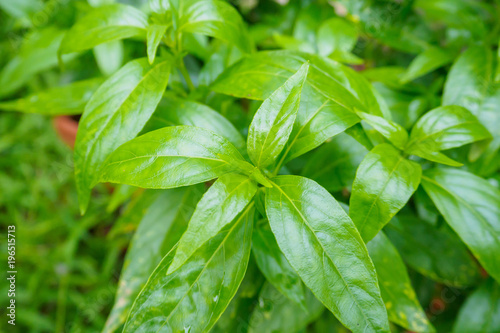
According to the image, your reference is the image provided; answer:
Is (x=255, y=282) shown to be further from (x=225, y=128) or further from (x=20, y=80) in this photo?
(x=20, y=80)

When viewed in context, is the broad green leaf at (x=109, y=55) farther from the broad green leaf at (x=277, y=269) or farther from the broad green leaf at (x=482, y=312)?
the broad green leaf at (x=482, y=312)

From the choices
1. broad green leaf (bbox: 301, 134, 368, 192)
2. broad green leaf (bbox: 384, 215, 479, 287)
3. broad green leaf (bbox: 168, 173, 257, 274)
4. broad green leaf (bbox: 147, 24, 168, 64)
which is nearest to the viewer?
broad green leaf (bbox: 168, 173, 257, 274)

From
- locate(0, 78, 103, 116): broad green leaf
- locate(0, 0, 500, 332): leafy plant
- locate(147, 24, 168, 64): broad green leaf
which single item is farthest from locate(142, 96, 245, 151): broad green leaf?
locate(0, 78, 103, 116): broad green leaf

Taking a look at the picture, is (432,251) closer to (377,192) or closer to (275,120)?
(377,192)

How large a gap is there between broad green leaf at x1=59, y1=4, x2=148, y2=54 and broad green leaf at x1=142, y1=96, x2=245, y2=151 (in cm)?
15

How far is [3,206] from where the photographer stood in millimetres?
1536

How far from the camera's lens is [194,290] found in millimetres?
555

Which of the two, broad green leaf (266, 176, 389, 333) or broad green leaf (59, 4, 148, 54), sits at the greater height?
broad green leaf (59, 4, 148, 54)

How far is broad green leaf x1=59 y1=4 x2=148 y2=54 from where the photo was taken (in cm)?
67

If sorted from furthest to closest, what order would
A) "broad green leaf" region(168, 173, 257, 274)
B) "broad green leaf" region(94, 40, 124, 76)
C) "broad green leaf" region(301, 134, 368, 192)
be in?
"broad green leaf" region(94, 40, 124, 76) < "broad green leaf" region(301, 134, 368, 192) < "broad green leaf" region(168, 173, 257, 274)

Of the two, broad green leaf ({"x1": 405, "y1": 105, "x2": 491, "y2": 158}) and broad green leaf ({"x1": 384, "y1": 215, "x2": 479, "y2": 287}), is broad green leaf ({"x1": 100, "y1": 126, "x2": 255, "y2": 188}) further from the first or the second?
broad green leaf ({"x1": 384, "y1": 215, "x2": 479, "y2": 287})

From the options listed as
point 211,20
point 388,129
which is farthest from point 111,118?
point 388,129

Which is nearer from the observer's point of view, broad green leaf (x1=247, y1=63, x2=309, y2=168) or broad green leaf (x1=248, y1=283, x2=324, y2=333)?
broad green leaf (x1=247, y1=63, x2=309, y2=168)

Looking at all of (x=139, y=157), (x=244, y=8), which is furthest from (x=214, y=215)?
(x=244, y=8)
